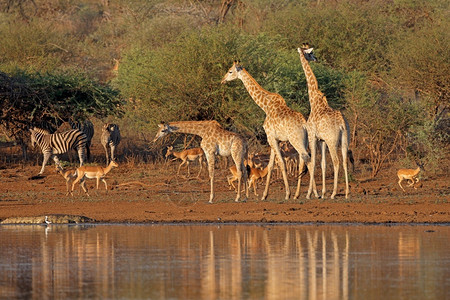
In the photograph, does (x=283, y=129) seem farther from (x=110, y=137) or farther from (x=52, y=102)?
(x=52, y=102)

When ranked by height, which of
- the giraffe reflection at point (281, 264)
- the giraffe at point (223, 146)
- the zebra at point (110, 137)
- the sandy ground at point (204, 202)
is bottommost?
the giraffe reflection at point (281, 264)

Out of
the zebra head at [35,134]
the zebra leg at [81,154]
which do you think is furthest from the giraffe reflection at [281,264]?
the zebra head at [35,134]

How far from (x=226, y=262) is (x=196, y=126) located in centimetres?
790

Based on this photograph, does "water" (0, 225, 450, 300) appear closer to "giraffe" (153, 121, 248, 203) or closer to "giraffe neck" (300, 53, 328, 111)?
"giraffe" (153, 121, 248, 203)

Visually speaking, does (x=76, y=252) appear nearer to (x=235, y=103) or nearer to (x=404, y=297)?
(x=404, y=297)

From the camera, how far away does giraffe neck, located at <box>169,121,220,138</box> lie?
18625 mm

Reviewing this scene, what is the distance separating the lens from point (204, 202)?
1848cm

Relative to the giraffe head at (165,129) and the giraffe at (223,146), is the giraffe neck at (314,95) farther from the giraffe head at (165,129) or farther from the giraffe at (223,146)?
the giraffe head at (165,129)

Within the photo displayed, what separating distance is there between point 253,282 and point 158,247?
10.2 ft

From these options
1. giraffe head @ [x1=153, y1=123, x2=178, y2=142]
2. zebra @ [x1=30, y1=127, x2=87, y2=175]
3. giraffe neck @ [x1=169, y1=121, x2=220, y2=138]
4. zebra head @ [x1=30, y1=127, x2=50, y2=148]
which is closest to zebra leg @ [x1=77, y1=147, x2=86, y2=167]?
zebra @ [x1=30, y1=127, x2=87, y2=175]

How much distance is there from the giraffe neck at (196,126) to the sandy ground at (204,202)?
1.46 metres

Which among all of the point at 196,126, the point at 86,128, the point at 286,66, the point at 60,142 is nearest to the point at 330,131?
the point at 196,126

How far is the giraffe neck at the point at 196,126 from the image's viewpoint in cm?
1862

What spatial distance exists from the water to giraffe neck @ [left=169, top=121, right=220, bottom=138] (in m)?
3.78
